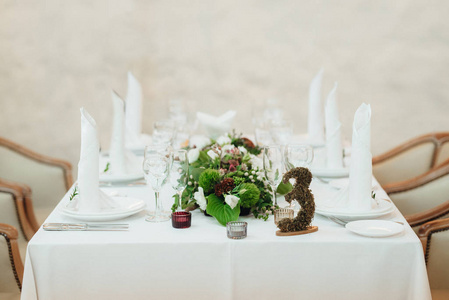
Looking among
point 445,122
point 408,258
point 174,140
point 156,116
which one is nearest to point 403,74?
point 445,122

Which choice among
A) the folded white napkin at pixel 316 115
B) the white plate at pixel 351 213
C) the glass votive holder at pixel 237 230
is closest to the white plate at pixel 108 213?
the glass votive holder at pixel 237 230

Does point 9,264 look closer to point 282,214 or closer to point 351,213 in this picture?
point 282,214

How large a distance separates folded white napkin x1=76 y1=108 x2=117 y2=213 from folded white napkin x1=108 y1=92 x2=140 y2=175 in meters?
0.55

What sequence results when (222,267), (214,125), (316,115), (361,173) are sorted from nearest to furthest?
(222,267) < (361,173) < (214,125) < (316,115)

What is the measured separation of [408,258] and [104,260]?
31.8 inches

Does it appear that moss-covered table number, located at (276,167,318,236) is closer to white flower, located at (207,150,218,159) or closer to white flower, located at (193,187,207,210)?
white flower, located at (193,187,207,210)

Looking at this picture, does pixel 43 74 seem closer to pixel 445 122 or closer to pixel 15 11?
pixel 15 11

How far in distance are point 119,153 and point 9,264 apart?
0.66 m

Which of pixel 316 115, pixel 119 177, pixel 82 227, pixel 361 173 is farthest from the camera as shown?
pixel 316 115

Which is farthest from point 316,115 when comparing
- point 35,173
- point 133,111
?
point 35,173

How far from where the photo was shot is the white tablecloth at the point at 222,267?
4.70 feet

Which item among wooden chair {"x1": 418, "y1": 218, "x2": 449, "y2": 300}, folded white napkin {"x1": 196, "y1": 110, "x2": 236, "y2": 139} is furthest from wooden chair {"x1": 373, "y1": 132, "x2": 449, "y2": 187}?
wooden chair {"x1": 418, "y1": 218, "x2": 449, "y2": 300}

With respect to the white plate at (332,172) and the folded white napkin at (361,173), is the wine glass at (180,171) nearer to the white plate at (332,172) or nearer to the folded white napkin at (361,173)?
the folded white napkin at (361,173)

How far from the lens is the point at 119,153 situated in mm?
2273
